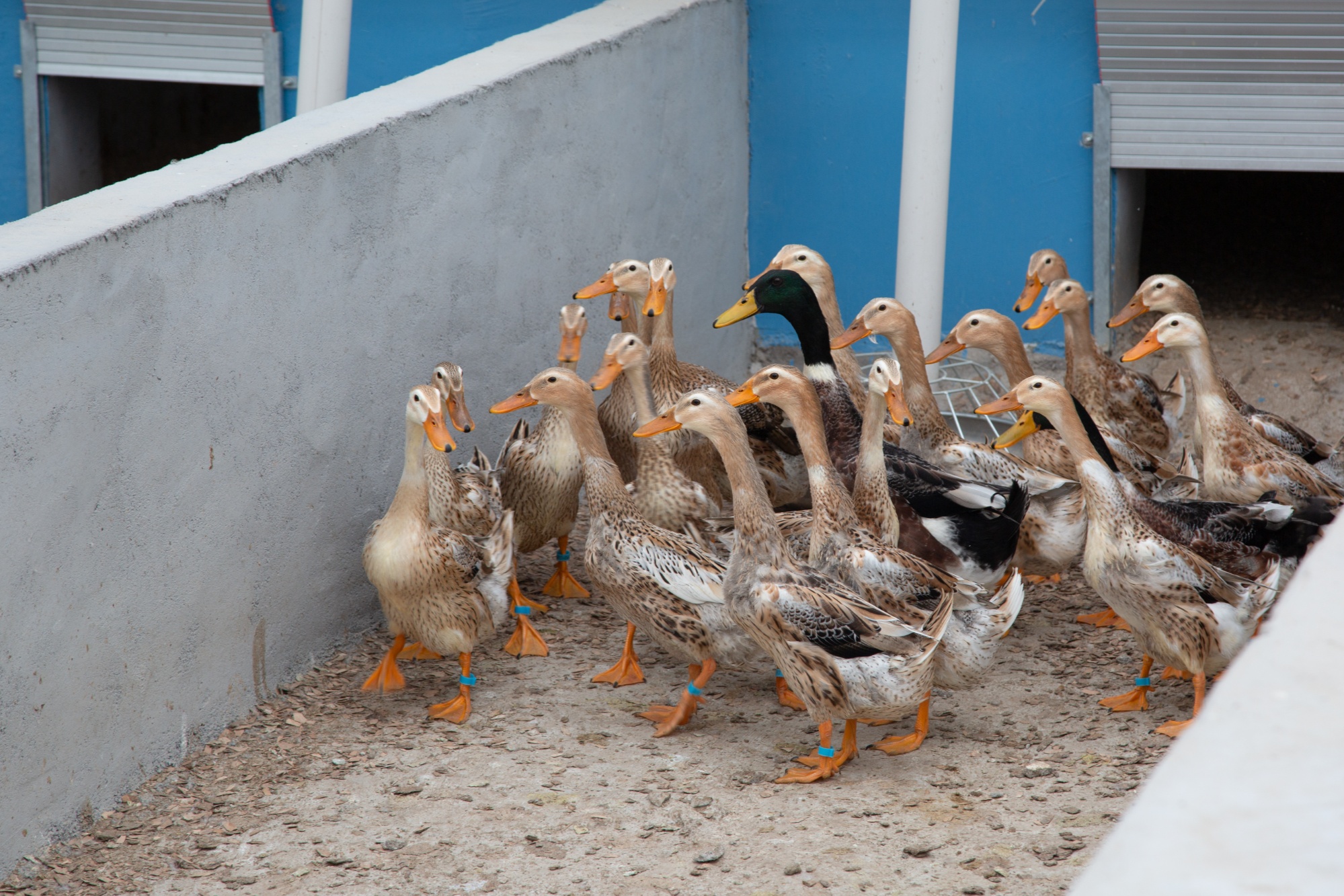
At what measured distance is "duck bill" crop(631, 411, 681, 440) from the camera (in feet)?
16.4

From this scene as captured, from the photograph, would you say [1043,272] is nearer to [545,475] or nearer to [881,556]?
[881,556]

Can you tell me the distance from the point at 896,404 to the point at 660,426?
3.40 ft

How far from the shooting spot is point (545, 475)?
590 centimetres

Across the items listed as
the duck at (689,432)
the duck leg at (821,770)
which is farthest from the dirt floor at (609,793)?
the duck at (689,432)

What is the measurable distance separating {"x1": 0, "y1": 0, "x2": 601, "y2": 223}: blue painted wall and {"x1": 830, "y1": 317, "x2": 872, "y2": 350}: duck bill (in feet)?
10.7

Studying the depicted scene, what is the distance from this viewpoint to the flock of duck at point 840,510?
4711 millimetres

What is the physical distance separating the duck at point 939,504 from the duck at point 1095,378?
1135 mm

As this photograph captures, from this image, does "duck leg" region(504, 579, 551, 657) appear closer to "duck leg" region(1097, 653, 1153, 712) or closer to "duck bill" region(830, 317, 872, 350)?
"duck bill" region(830, 317, 872, 350)

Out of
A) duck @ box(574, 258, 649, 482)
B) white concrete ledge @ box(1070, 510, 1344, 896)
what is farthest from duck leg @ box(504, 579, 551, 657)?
white concrete ledge @ box(1070, 510, 1344, 896)

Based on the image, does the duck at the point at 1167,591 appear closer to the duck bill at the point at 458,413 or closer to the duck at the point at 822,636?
the duck at the point at 822,636

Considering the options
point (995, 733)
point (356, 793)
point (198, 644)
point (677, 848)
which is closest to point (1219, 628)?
point (995, 733)

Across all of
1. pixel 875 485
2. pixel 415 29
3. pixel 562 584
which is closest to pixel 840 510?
pixel 875 485

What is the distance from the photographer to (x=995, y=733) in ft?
16.0

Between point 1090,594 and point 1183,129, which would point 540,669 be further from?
point 1183,129
